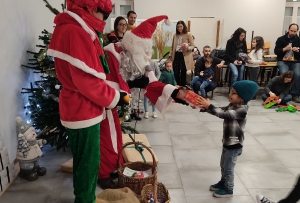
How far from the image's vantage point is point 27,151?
246 centimetres

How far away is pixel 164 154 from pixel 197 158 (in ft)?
1.21

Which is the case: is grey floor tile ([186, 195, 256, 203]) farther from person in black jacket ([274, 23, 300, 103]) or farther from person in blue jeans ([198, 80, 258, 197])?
person in black jacket ([274, 23, 300, 103])

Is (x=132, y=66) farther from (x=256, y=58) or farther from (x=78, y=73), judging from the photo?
(x=256, y=58)

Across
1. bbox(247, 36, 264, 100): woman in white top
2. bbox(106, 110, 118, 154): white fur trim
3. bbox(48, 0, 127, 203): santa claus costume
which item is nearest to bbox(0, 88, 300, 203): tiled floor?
bbox(106, 110, 118, 154): white fur trim

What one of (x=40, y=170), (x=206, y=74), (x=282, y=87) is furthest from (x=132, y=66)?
(x=282, y=87)

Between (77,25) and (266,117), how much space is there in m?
3.86

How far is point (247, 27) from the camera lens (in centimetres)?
743

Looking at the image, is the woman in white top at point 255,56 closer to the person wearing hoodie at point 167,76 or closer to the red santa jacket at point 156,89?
the person wearing hoodie at point 167,76

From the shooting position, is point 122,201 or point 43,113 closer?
point 122,201

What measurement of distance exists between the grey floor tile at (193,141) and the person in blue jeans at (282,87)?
2.30 metres

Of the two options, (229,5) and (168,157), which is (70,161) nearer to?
(168,157)

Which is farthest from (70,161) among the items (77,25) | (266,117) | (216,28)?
(216,28)

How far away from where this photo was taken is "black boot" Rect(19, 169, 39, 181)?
8.22 ft

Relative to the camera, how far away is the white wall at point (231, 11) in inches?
288
